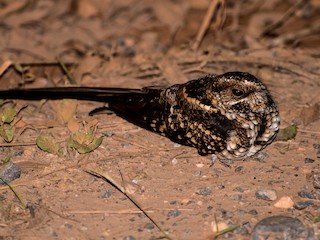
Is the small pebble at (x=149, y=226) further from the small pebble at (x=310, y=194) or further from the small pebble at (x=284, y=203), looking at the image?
the small pebble at (x=310, y=194)

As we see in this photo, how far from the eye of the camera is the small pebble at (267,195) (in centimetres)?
355

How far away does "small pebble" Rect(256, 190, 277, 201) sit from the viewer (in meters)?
3.55

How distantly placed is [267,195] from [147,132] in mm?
1138

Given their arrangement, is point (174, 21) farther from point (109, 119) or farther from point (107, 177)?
point (107, 177)

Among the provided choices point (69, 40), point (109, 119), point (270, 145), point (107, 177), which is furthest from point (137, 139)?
point (69, 40)

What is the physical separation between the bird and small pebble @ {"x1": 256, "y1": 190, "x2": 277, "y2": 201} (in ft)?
1.33

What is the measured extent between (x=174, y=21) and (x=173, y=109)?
2941 mm

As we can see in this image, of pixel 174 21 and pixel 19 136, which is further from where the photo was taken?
pixel 174 21

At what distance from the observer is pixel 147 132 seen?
4309mm

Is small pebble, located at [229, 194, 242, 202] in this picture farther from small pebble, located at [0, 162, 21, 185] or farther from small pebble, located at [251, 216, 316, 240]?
small pebble, located at [0, 162, 21, 185]

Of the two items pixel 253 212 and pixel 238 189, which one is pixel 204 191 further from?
pixel 253 212

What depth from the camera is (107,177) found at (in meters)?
3.64

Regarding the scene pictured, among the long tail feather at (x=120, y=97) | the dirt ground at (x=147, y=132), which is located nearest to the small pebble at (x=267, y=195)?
the dirt ground at (x=147, y=132)

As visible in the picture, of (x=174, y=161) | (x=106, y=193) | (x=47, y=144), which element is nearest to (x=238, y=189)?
(x=174, y=161)
